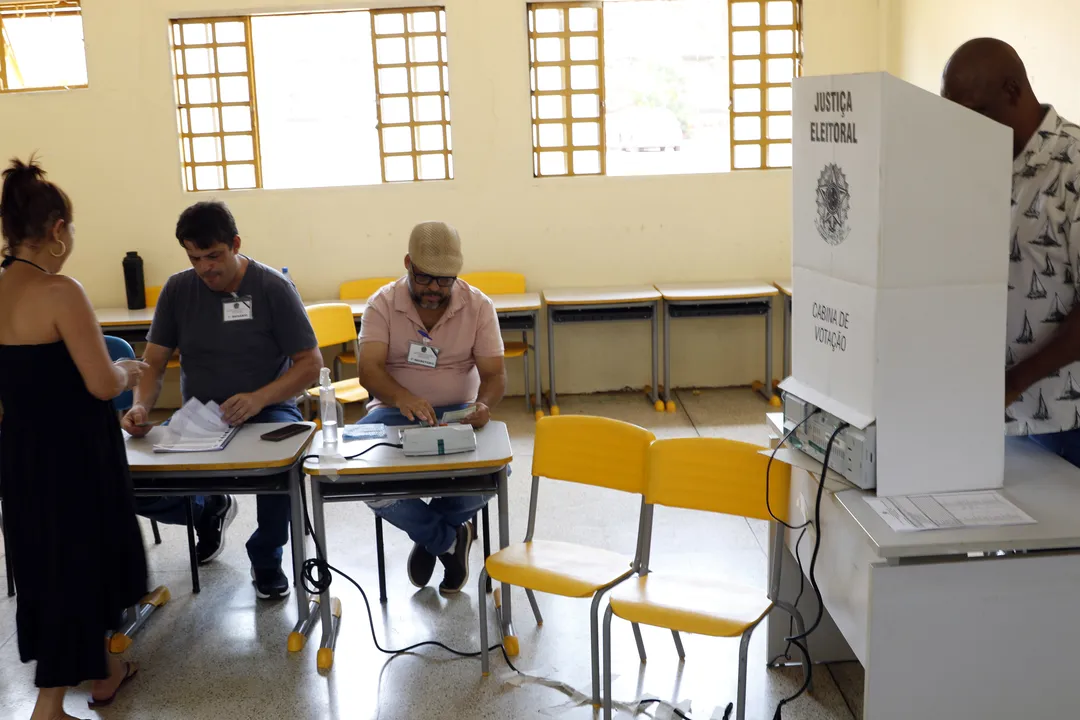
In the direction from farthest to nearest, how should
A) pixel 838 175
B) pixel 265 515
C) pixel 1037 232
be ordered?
pixel 265 515 → pixel 1037 232 → pixel 838 175

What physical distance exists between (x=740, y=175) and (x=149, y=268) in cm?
370

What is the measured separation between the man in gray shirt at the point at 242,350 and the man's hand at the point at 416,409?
39 cm

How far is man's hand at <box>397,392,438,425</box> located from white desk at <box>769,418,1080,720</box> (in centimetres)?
153

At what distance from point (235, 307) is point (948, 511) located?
247 centimetres

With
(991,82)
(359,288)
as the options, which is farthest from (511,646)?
(359,288)

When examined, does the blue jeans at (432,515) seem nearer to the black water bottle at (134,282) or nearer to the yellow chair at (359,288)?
the yellow chair at (359,288)

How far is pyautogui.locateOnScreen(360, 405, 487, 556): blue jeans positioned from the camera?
342cm

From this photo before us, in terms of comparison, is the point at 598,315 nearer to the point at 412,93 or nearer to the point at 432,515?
the point at 412,93

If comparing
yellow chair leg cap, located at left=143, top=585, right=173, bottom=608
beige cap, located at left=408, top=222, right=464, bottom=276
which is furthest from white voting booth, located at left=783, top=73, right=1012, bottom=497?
yellow chair leg cap, located at left=143, top=585, right=173, bottom=608

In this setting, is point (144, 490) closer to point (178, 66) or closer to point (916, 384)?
point (916, 384)

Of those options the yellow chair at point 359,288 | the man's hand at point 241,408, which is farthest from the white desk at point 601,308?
the man's hand at point 241,408

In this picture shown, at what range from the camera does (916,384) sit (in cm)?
218

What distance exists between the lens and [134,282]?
19.8 feet

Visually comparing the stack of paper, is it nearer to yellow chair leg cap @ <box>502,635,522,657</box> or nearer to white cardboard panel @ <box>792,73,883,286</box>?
yellow chair leg cap @ <box>502,635,522,657</box>
